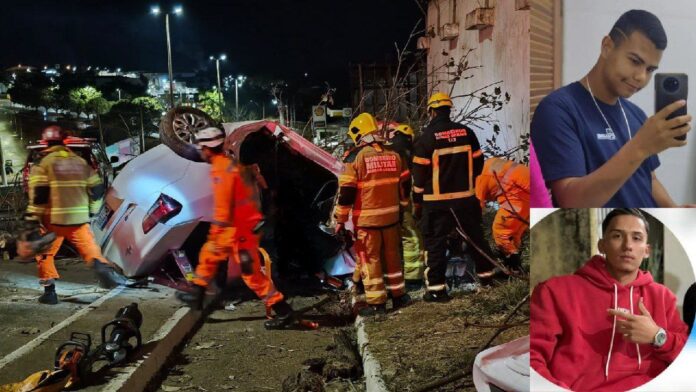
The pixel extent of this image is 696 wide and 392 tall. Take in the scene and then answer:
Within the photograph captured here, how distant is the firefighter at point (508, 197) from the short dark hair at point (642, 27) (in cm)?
257

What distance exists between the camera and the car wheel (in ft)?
15.2

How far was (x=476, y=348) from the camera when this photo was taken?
12.2ft

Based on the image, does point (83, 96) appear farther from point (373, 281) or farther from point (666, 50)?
point (666, 50)

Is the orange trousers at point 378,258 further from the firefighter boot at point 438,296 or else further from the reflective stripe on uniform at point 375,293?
the firefighter boot at point 438,296

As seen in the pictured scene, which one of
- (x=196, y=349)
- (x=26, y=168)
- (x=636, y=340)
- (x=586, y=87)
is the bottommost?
(x=196, y=349)

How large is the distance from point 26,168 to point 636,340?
4.50 m

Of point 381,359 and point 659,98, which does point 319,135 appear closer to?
point 381,359

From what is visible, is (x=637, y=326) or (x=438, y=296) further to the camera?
(x=438, y=296)

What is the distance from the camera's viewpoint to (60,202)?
471 centimetres

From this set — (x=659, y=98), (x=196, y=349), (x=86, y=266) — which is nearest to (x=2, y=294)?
(x=86, y=266)

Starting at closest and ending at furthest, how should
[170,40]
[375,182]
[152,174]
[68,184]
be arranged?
1. [170,40]
2. [68,184]
3. [375,182]
4. [152,174]

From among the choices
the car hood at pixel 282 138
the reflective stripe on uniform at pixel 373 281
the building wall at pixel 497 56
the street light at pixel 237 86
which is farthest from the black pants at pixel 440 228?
the street light at pixel 237 86

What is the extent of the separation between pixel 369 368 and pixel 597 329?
7.15ft

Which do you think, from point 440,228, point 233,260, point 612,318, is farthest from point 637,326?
point 233,260
